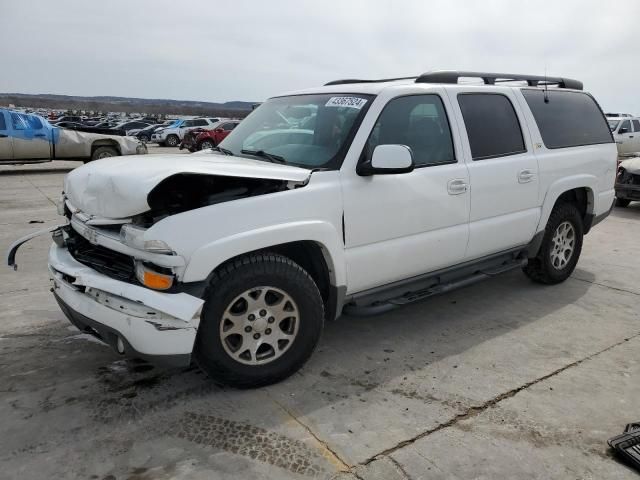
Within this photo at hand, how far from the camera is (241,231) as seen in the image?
2.84 metres

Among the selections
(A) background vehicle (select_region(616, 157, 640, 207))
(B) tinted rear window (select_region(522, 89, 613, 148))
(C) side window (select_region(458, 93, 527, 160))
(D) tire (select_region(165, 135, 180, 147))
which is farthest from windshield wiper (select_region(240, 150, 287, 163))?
(D) tire (select_region(165, 135, 180, 147))

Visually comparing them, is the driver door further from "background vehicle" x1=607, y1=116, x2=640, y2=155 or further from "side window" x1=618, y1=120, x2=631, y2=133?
"side window" x1=618, y1=120, x2=631, y2=133

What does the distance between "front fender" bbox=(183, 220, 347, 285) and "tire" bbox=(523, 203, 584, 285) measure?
2.52 m

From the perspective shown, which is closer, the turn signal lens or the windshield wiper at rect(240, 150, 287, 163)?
the turn signal lens

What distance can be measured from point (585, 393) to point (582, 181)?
8.30 feet

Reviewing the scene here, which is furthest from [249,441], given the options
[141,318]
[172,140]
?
[172,140]

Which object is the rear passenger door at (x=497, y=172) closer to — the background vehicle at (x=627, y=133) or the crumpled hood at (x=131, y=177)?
the crumpled hood at (x=131, y=177)

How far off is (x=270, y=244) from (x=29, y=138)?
14.7m

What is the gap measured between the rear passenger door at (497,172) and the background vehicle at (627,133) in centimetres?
1536

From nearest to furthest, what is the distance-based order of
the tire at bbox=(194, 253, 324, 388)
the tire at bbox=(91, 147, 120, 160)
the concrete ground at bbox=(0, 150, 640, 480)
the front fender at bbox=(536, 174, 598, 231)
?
1. the concrete ground at bbox=(0, 150, 640, 480)
2. the tire at bbox=(194, 253, 324, 388)
3. the front fender at bbox=(536, 174, 598, 231)
4. the tire at bbox=(91, 147, 120, 160)

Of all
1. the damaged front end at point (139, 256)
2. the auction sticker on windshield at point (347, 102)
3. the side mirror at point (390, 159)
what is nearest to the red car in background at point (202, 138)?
the auction sticker on windshield at point (347, 102)

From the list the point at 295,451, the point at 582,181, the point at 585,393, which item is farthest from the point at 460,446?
the point at 582,181

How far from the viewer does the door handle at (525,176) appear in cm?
435

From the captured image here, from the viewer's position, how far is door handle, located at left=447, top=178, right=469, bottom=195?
12.5 feet
